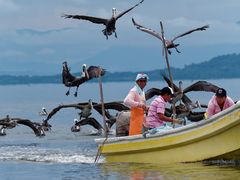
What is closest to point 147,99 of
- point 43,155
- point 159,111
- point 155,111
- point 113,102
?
point 113,102

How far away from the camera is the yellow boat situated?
18234 mm

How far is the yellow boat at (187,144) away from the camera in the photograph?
18234 mm

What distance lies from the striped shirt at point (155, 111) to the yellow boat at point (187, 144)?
321mm

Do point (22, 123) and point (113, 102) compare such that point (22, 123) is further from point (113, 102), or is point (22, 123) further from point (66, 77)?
point (113, 102)

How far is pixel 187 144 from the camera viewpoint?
19.0 meters

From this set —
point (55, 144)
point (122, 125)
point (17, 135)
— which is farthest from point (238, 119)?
point (17, 135)

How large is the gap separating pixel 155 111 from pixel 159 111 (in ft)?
0.71

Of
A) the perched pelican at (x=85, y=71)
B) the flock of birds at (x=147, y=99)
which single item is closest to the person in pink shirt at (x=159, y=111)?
the flock of birds at (x=147, y=99)

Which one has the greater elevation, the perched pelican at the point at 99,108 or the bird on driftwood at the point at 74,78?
the bird on driftwood at the point at 74,78

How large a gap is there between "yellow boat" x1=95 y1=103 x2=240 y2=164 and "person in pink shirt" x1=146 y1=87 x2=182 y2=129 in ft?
0.99

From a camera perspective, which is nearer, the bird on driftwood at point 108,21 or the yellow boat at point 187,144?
the yellow boat at point 187,144

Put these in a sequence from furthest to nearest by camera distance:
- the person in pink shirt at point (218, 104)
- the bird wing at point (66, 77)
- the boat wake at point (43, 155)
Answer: the bird wing at point (66, 77) → the boat wake at point (43, 155) → the person in pink shirt at point (218, 104)

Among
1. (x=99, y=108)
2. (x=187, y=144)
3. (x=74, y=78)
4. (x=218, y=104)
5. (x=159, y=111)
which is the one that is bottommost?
(x=187, y=144)

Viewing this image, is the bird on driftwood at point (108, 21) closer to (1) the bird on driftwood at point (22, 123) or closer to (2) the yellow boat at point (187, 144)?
(1) the bird on driftwood at point (22, 123)
